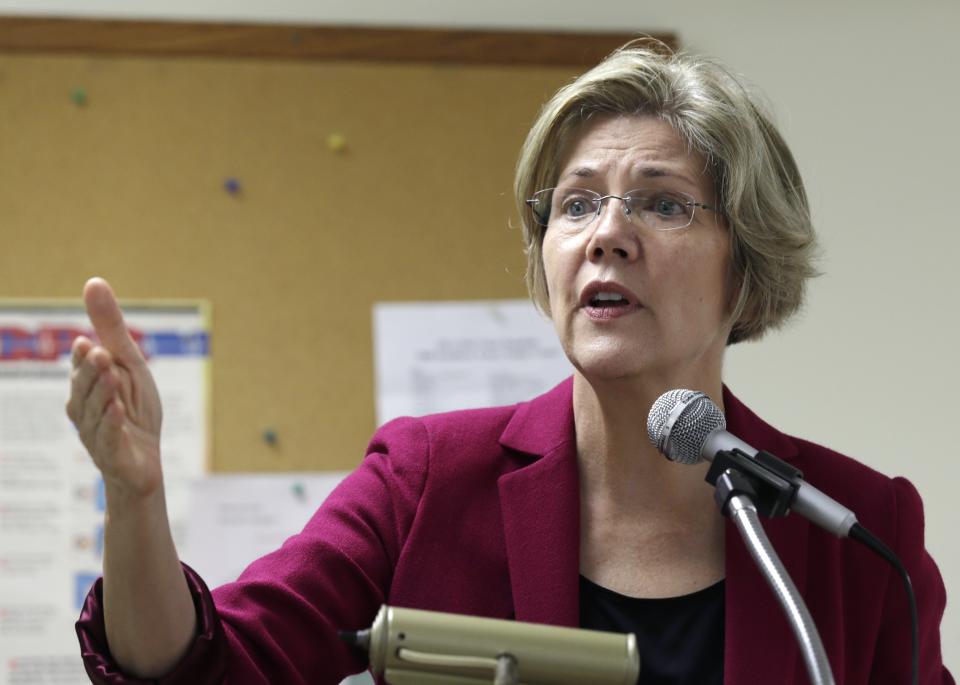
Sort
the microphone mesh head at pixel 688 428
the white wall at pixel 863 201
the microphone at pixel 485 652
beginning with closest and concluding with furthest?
the microphone at pixel 485 652, the microphone mesh head at pixel 688 428, the white wall at pixel 863 201

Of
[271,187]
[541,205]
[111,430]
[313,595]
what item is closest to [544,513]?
[313,595]

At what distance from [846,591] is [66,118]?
187 centimetres

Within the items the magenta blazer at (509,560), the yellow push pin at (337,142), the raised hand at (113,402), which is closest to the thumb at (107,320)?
the raised hand at (113,402)

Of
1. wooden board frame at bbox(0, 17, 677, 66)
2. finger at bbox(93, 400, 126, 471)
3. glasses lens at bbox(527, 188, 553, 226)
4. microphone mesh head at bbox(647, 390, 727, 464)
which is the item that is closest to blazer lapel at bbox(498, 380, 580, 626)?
glasses lens at bbox(527, 188, 553, 226)

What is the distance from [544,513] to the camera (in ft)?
4.83

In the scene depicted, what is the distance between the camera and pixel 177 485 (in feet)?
8.16

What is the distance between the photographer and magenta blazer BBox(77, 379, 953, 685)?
1.32 meters

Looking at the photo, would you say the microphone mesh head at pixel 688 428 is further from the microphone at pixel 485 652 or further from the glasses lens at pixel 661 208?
the glasses lens at pixel 661 208

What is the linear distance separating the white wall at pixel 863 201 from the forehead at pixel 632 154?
1196 mm

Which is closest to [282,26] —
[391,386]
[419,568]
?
[391,386]

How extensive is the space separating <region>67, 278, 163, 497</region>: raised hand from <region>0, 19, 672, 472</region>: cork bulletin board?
59.0 inches

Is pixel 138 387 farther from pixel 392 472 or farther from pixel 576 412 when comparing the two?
pixel 576 412

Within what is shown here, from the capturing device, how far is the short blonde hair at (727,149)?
1536mm

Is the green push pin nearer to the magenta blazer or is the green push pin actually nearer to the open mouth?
the magenta blazer
